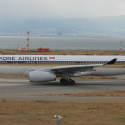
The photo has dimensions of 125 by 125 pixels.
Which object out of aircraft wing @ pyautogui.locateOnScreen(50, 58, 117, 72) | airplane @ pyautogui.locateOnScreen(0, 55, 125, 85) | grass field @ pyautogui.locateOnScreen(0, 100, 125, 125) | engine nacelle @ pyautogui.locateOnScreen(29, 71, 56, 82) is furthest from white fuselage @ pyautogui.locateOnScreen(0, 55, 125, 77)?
grass field @ pyautogui.locateOnScreen(0, 100, 125, 125)

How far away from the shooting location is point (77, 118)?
16.1 metres

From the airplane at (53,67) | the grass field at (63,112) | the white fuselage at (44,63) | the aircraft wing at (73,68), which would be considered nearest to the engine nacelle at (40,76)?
the airplane at (53,67)

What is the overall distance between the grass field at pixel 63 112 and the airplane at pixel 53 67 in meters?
10.5

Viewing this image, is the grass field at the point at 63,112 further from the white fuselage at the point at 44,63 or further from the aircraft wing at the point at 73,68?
the white fuselage at the point at 44,63

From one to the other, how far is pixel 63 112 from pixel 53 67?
14941 millimetres

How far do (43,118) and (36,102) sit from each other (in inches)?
191

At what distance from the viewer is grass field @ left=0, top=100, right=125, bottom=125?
50.1 feet

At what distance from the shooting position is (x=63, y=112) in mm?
17688

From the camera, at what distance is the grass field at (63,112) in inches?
601

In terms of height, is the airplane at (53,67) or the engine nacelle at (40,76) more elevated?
the airplane at (53,67)

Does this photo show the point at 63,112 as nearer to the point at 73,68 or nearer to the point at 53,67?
the point at 73,68

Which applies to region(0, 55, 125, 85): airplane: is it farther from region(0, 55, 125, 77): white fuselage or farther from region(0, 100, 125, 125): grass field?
region(0, 100, 125, 125): grass field

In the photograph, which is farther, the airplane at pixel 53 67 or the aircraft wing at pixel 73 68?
the airplane at pixel 53 67

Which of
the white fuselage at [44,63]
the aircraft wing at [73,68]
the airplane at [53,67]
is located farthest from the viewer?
the white fuselage at [44,63]
